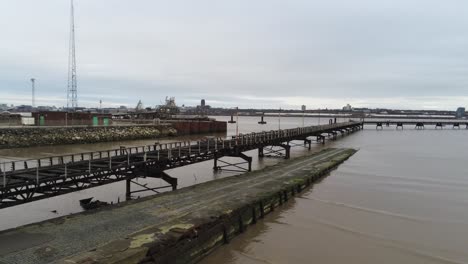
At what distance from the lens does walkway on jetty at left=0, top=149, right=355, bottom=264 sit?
1175 centimetres

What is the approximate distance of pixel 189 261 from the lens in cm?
1410

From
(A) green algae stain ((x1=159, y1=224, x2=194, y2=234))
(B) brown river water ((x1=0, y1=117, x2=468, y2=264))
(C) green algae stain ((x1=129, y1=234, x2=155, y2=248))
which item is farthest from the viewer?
(B) brown river water ((x1=0, y1=117, x2=468, y2=264))

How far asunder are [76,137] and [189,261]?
52751 millimetres

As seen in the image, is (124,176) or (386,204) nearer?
(124,176)

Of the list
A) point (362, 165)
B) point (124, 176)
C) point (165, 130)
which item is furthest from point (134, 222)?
point (165, 130)

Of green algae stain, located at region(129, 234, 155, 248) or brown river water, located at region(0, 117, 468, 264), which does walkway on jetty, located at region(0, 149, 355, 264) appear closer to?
green algae stain, located at region(129, 234, 155, 248)

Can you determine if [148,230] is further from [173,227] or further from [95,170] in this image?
[95,170]

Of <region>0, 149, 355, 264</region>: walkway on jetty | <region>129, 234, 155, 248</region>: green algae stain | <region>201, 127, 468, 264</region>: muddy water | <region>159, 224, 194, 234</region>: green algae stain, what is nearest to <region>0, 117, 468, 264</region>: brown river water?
<region>201, 127, 468, 264</region>: muddy water

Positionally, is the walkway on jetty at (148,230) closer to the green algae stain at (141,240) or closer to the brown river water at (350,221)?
the green algae stain at (141,240)

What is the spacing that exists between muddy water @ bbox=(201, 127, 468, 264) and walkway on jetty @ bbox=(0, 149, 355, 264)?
3.23ft

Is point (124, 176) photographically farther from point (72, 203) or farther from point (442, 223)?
point (442, 223)

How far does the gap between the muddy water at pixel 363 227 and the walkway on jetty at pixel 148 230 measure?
984 mm

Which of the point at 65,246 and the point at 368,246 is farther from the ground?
the point at 65,246

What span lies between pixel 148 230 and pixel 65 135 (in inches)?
2026
